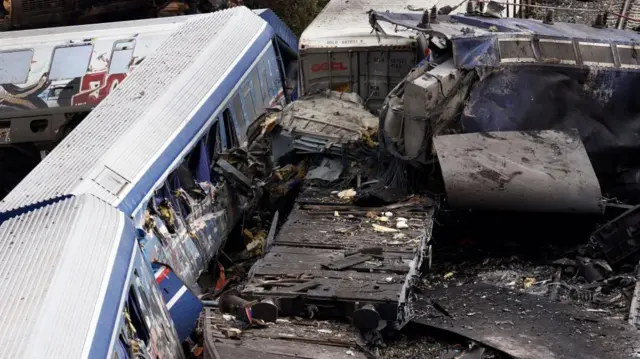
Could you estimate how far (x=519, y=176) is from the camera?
11211 millimetres

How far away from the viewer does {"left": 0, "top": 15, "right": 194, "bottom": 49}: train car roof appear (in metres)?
16.0

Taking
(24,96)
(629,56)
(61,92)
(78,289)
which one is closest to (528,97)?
(629,56)

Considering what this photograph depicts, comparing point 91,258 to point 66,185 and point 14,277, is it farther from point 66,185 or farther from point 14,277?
point 66,185

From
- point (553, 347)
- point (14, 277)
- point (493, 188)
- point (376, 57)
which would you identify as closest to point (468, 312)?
point (553, 347)

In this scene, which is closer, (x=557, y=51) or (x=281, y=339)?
(x=281, y=339)

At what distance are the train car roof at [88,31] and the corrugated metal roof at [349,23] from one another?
2.19 m

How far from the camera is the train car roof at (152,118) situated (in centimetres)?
1070

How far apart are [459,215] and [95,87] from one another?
6.35m

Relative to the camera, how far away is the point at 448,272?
37.3 ft

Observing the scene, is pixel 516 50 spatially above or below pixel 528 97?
above

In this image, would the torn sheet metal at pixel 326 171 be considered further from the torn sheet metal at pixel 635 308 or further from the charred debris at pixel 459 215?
the torn sheet metal at pixel 635 308

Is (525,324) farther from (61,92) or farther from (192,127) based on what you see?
(61,92)

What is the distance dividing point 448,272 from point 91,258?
14.3 ft

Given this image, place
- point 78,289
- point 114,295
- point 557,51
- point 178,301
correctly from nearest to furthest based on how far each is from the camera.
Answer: point 78,289 < point 114,295 < point 178,301 < point 557,51
